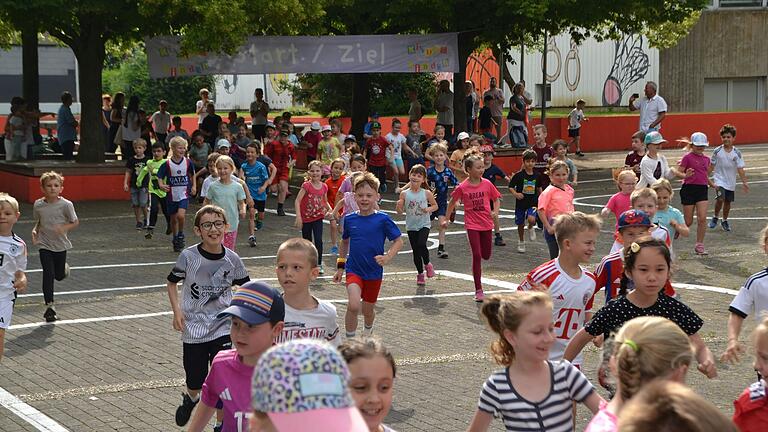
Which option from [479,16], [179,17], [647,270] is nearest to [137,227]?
[179,17]

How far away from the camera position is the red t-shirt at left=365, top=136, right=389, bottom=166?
1045 inches

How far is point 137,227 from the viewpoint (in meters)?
21.1

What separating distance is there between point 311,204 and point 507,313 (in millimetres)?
10759

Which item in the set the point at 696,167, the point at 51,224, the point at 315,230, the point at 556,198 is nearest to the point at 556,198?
the point at 556,198

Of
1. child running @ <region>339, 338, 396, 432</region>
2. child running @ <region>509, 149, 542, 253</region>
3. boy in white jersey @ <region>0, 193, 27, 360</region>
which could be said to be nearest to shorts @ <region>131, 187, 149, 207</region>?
child running @ <region>509, 149, 542, 253</region>

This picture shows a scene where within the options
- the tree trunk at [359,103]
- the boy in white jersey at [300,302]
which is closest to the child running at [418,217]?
the boy in white jersey at [300,302]

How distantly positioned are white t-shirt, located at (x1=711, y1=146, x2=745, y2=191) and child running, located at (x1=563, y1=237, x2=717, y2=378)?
13666 millimetres

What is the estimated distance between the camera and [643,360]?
13.5ft

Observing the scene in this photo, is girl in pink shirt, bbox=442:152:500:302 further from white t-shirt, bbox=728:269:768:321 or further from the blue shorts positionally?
white t-shirt, bbox=728:269:768:321

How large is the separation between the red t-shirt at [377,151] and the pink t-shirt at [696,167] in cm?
964

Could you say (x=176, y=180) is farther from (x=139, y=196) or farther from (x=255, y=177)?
(x=139, y=196)

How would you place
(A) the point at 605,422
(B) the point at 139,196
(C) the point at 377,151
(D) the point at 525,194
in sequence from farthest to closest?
(C) the point at 377,151, (B) the point at 139,196, (D) the point at 525,194, (A) the point at 605,422

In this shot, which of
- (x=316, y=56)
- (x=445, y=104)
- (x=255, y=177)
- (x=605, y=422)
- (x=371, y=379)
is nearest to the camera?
(x=605, y=422)

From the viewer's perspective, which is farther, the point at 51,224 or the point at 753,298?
the point at 51,224
